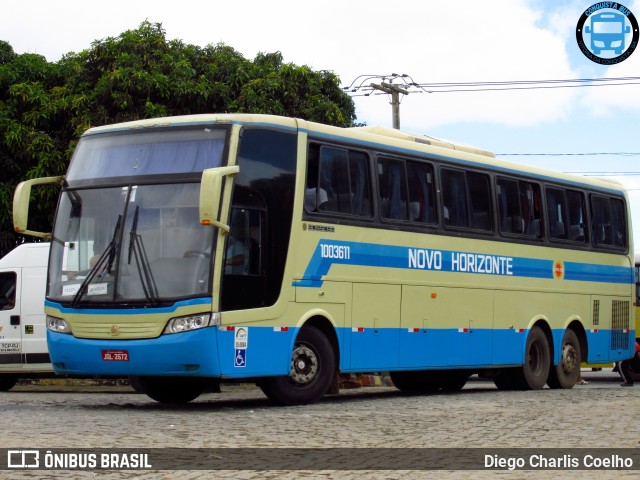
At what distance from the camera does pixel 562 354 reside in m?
22.5

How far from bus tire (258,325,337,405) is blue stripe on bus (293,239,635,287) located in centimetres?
71

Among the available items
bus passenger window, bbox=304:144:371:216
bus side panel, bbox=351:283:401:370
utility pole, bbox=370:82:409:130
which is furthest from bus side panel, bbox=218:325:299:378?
utility pole, bbox=370:82:409:130

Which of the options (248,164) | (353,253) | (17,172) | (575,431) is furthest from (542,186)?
(17,172)

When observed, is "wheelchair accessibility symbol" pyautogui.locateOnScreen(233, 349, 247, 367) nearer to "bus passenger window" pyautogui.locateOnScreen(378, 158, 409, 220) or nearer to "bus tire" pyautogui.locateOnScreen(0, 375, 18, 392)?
"bus passenger window" pyautogui.locateOnScreen(378, 158, 409, 220)

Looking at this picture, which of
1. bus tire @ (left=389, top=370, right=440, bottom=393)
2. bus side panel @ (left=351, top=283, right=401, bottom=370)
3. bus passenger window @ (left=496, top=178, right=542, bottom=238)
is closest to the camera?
bus side panel @ (left=351, top=283, right=401, bottom=370)

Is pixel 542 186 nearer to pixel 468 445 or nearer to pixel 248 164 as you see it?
pixel 248 164

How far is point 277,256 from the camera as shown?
627 inches

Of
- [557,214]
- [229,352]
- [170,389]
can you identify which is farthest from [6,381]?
[557,214]

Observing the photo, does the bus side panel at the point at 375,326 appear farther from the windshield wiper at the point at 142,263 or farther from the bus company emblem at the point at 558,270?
the bus company emblem at the point at 558,270

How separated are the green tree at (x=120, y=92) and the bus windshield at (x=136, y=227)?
41.5 ft

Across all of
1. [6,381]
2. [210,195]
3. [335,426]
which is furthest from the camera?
[6,381]

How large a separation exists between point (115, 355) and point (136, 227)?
1.51 metres

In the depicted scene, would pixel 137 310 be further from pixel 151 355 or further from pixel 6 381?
pixel 6 381

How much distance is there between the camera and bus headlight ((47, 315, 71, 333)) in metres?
15.7
